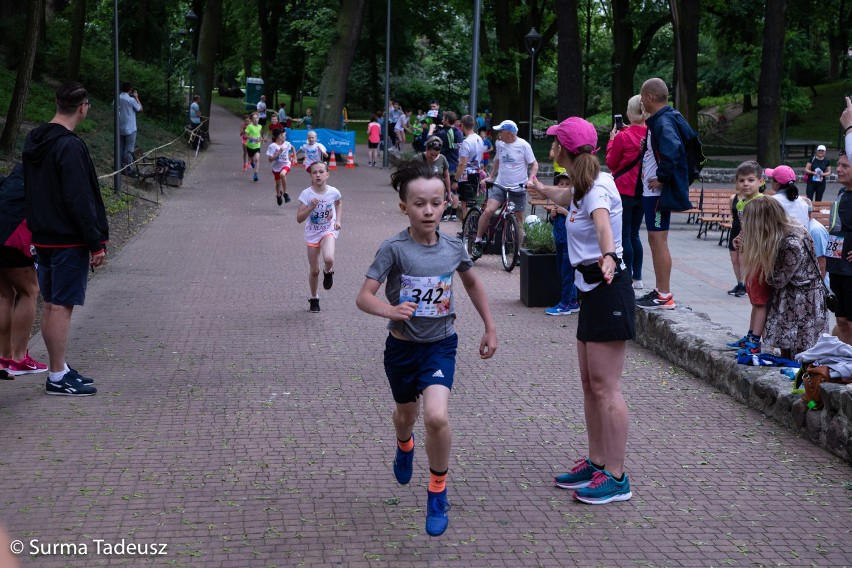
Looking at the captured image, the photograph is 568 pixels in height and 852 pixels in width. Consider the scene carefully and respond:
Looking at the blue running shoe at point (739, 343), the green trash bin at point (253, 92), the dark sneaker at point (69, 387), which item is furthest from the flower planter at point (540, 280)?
the green trash bin at point (253, 92)

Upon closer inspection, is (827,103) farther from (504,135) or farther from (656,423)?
(656,423)

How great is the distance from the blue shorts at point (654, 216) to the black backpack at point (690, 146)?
38 cm

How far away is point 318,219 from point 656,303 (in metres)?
3.74

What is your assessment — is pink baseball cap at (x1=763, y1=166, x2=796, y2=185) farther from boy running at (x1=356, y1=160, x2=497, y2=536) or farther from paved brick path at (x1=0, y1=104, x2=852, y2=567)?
boy running at (x1=356, y1=160, x2=497, y2=536)

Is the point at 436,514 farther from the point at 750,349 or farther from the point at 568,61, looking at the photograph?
the point at 568,61

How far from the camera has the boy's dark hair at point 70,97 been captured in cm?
744

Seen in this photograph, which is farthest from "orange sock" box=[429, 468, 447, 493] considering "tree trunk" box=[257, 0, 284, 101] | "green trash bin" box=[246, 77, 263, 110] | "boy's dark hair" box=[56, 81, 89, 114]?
"green trash bin" box=[246, 77, 263, 110]

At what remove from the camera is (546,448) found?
6.57 meters

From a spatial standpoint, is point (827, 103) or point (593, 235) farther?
point (827, 103)

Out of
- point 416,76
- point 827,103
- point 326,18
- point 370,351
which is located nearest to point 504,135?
point 370,351

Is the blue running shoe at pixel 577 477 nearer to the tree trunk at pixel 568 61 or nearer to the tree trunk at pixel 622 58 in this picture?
the tree trunk at pixel 568 61

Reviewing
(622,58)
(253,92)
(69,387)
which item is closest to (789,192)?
(69,387)

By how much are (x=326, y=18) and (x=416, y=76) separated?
2423 cm

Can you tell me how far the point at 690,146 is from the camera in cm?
942
